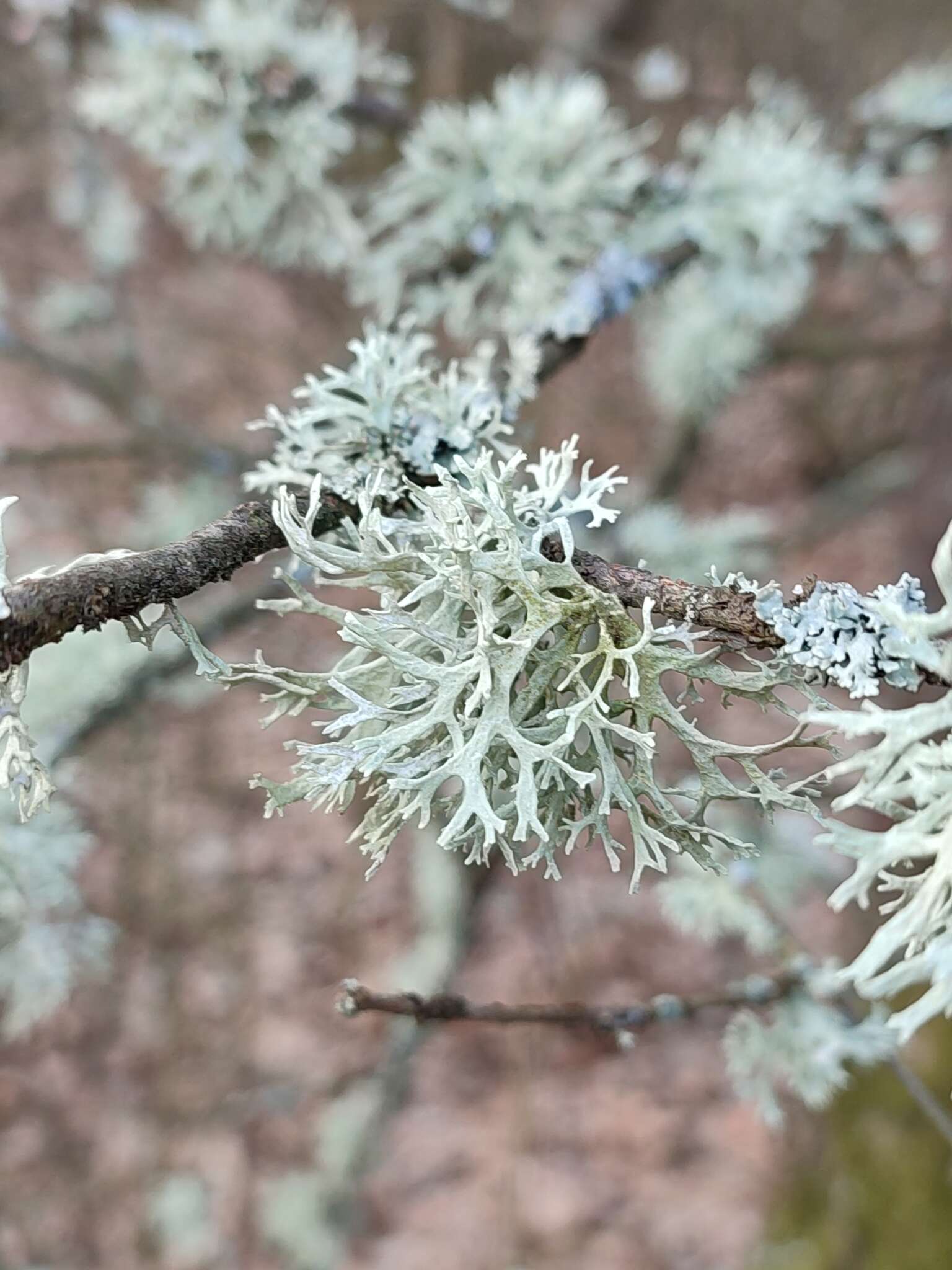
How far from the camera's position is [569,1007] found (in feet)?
2.55

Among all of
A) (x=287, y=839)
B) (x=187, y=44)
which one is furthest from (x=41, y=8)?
(x=287, y=839)

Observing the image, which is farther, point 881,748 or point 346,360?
point 346,360

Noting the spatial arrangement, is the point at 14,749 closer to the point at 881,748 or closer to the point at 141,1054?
the point at 881,748

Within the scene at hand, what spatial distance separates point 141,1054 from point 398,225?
191 centimetres

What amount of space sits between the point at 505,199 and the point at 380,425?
0.51 m

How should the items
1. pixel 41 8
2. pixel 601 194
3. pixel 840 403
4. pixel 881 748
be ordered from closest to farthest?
pixel 881 748
pixel 601 194
pixel 41 8
pixel 840 403

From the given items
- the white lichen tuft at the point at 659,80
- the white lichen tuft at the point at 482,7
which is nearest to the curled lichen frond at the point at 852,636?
the white lichen tuft at the point at 659,80

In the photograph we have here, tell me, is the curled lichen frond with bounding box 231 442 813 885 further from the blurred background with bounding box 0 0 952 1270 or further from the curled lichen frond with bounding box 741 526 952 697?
the blurred background with bounding box 0 0 952 1270

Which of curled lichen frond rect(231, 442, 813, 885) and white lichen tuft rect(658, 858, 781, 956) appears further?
white lichen tuft rect(658, 858, 781, 956)

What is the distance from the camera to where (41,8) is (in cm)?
119

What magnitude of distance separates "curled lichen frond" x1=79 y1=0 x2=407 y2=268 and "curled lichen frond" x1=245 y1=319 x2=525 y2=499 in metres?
0.56

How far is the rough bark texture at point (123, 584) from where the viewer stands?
0.42m

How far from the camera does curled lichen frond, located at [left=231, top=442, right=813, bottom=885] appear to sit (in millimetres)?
462

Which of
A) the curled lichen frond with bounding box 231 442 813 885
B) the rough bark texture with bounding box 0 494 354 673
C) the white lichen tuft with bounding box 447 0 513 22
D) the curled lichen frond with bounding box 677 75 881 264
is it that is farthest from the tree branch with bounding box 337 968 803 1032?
the white lichen tuft with bounding box 447 0 513 22
